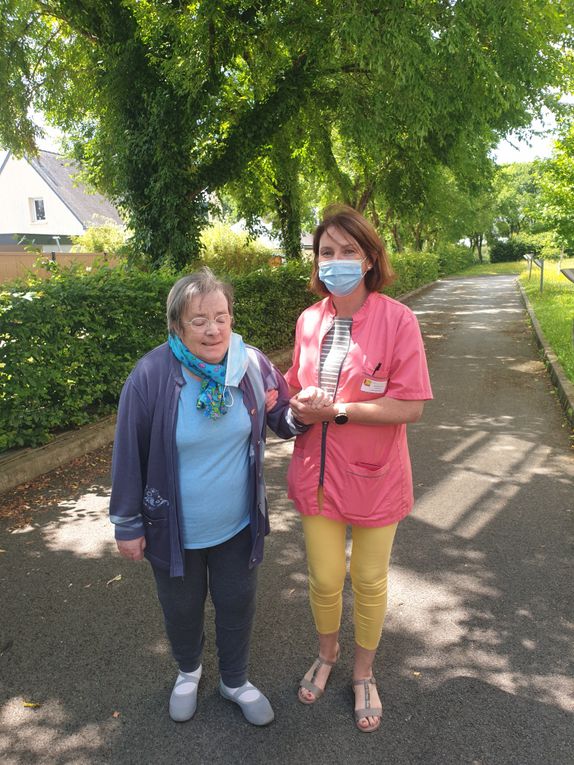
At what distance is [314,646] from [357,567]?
0.82 metres

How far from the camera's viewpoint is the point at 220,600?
247cm

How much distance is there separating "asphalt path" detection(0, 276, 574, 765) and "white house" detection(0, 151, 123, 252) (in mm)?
33440

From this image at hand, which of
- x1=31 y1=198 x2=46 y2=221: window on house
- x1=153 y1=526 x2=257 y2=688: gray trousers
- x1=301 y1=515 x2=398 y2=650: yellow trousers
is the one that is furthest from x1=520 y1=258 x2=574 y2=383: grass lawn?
x1=31 y1=198 x2=46 y2=221: window on house

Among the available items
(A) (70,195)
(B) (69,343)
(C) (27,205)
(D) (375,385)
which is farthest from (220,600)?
(C) (27,205)

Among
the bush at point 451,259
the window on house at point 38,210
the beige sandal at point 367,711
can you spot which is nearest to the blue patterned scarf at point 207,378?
the beige sandal at point 367,711

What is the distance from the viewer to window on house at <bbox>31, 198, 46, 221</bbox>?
36.0 meters

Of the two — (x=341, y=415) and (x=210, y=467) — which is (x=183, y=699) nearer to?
(x=210, y=467)

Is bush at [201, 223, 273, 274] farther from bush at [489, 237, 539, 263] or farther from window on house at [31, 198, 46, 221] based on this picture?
bush at [489, 237, 539, 263]

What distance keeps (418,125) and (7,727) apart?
8.80 metres

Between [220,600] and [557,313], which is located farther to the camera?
[557,313]

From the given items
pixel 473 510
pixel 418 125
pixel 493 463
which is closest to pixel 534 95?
pixel 418 125

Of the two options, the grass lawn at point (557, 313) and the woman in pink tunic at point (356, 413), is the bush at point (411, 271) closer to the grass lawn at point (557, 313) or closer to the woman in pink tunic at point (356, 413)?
the grass lawn at point (557, 313)

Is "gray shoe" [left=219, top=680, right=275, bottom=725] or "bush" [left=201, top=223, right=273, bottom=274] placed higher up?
"bush" [left=201, top=223, right=273, bottom=274]

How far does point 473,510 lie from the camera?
15.2 ft
